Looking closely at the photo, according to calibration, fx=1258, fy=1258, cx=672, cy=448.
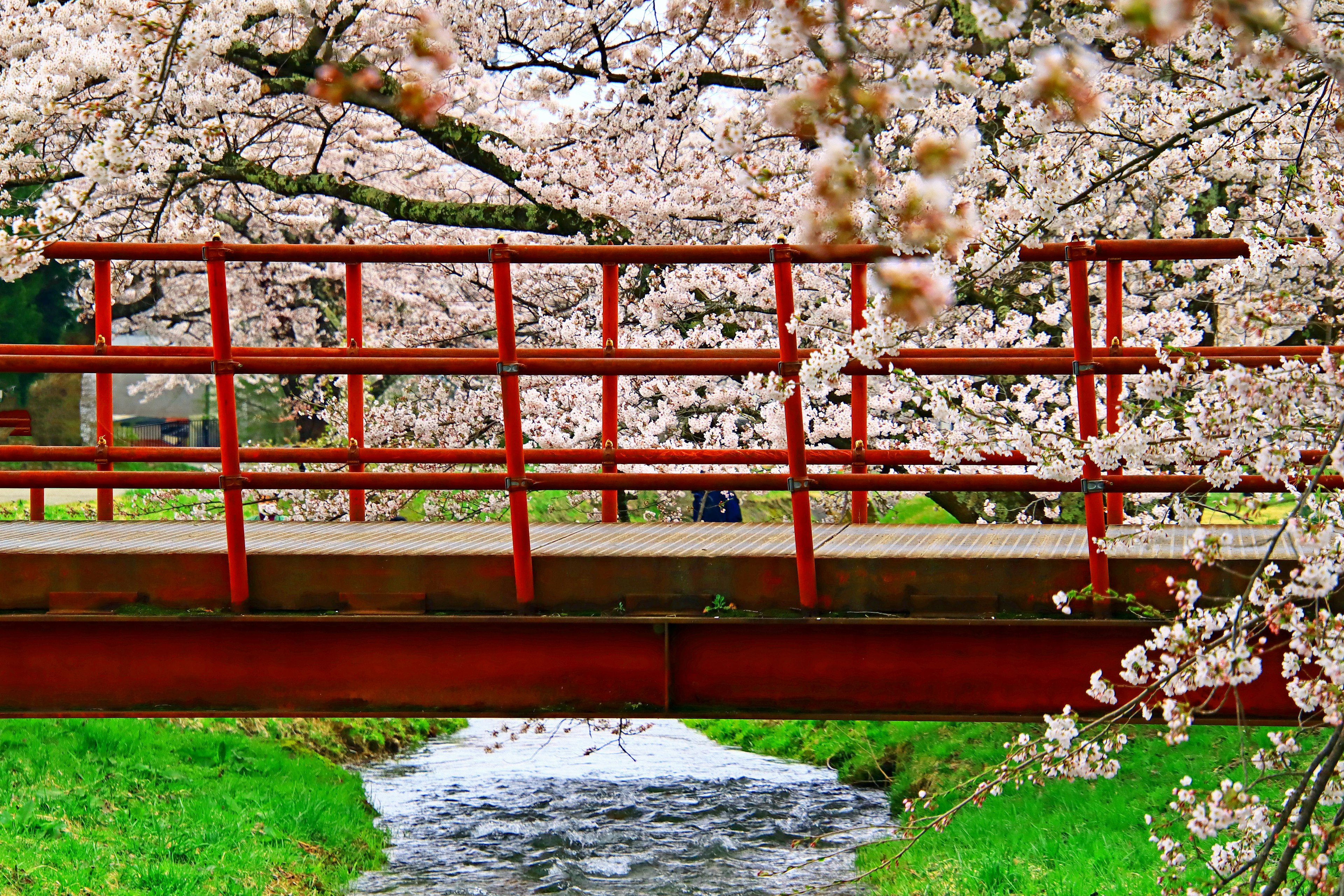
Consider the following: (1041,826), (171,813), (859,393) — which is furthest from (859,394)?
(171,813)

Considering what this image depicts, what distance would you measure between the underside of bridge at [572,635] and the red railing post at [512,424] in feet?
0.33

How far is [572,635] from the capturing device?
4.74 m

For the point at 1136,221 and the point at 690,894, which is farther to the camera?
the point at 1136,221

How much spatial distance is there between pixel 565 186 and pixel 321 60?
2.35 meters

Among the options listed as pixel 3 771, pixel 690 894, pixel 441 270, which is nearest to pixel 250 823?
pixel 3 771

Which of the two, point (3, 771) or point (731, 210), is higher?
point (731, 210)

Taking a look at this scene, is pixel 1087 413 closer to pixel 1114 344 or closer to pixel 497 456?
pixel 1114 344

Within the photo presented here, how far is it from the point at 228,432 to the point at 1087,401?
3092mm

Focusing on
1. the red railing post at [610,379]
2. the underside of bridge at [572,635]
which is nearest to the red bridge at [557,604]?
the underside of bridge at [572,635]

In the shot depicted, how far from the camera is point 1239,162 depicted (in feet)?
26.7

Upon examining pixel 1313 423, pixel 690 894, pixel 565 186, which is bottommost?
pixel 690 894

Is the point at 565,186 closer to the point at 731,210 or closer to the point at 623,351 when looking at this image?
the point at 731,210

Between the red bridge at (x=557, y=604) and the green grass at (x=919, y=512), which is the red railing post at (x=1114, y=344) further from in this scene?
the green grass at (x=919, y=512)

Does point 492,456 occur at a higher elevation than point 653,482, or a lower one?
higher
